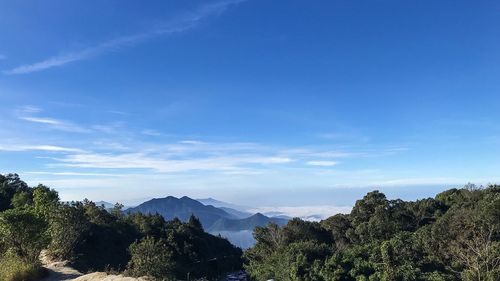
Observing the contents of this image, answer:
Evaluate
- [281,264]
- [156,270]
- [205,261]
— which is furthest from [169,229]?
[156,270]

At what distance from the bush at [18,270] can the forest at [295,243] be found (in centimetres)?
4

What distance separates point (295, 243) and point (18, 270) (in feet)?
54.5

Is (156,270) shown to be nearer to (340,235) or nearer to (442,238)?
(442,238)

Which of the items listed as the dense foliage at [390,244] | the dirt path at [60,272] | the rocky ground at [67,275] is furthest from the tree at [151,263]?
the dense foliage at [390,244]

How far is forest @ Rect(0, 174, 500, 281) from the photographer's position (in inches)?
707

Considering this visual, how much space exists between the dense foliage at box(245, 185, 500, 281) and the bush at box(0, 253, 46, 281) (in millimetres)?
12813

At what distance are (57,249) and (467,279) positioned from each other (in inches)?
810

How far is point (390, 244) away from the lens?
22766 mm

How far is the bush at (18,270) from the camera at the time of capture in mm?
14797


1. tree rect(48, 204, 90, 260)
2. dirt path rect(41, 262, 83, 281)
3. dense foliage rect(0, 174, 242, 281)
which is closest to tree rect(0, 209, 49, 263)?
dense foliage rect(0, 174, 242, 281)

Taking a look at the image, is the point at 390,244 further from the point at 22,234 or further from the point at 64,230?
the point at 22,234

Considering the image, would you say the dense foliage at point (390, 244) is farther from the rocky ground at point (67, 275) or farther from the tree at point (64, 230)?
the tree at point (64, 230)

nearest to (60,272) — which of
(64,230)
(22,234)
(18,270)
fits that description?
(22,234)

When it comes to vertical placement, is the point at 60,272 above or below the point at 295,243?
below
